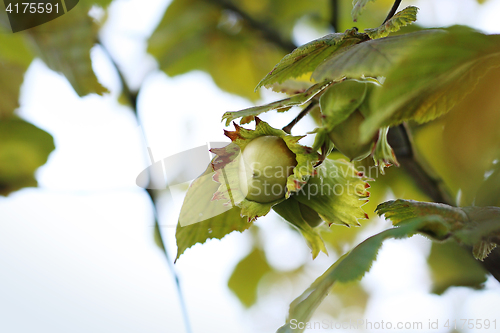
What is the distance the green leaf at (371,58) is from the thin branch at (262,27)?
630 millimetres

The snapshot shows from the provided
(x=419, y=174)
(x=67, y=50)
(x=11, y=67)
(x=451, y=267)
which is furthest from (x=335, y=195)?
(x=11, y=67)

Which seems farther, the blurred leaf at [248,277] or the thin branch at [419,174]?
the blurred leaf at [248,277]

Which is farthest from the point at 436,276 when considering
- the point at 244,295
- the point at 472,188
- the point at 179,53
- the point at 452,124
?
the point at 179,53

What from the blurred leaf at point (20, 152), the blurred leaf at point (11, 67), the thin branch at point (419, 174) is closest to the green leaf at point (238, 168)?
the thin branch at point (419, 174)

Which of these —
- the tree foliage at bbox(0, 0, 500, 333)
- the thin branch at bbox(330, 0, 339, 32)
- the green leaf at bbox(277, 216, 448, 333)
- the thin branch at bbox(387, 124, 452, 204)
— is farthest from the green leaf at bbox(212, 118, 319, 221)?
the thin branch at bbox(330, 0, 339, 32)

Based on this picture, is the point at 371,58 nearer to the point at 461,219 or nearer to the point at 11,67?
the point at 461,219

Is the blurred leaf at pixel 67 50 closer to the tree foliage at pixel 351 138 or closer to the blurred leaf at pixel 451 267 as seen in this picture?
the tree foliage at pixel 351 138

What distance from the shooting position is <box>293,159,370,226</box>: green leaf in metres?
0.50

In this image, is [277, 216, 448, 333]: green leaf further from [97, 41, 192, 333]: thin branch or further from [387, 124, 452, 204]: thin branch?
[97, 41, 192, 333]: thin branch

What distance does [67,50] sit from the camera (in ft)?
3.21

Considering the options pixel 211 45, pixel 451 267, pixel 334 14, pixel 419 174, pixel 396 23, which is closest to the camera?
pixel 396 23

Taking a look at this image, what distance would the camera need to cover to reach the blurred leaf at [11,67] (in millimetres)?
1021

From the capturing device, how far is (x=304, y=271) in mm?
1417

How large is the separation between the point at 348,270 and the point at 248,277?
0.98 metres
